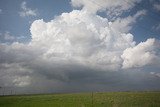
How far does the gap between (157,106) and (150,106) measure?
35.1 inches

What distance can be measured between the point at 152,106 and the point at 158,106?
72cm

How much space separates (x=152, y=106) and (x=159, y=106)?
847 mm

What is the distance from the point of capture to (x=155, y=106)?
27.6 m

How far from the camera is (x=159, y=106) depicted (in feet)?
90.3

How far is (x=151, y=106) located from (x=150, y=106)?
0.14 meters

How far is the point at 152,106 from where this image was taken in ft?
90.8

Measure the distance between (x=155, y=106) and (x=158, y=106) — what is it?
0.36m

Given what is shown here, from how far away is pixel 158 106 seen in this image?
90.0 feet

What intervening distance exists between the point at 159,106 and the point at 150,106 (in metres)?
1.10

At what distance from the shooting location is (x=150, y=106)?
27.7 meters

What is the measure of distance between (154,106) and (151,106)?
14.5 inches

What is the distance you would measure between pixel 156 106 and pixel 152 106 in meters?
0.49

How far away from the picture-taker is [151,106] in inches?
1091

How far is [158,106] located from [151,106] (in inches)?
33.2
